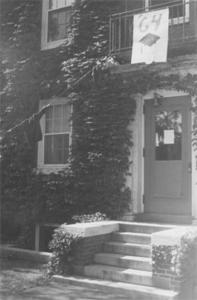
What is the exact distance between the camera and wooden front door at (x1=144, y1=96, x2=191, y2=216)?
29.2 ft

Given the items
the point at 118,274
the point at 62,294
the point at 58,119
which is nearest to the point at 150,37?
the point at 58,119

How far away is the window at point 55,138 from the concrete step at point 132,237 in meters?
2.85

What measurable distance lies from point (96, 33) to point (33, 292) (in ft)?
18.8

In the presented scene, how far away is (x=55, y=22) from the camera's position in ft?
37.5

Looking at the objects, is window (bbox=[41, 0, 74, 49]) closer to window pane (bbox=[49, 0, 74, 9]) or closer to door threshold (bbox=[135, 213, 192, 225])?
window pane (bbox=[49, 0, 74, 9])

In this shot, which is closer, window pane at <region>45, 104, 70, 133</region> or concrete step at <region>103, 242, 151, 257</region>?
concrete step at <region>103, 242, 151, 257</region>

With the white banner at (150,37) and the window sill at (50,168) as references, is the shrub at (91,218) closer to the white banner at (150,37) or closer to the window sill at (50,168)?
the window sill at (50,168)

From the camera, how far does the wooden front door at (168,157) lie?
29.2ft

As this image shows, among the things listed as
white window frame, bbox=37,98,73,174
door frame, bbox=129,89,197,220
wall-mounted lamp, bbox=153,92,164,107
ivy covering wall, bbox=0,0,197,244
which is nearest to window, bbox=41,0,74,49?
ivy covering wall, bbox=0,0,197,244

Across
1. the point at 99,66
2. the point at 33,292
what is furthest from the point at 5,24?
the point at 33,292

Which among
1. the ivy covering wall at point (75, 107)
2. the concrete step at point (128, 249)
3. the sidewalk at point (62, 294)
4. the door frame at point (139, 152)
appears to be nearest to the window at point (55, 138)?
the ivy covering wall at point (75, 107)

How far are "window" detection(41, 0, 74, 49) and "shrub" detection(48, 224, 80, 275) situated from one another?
16.9 feet

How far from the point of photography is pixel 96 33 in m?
10.2

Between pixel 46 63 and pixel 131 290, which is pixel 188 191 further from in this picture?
pixel 46 63
